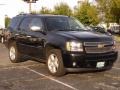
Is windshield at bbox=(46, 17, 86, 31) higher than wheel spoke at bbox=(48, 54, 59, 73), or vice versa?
windshield at bbox=(46, 17, 86, 31)

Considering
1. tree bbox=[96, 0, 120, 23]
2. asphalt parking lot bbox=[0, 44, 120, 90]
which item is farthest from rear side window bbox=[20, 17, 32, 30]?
tree bbox=[96, 0, 120, 23]

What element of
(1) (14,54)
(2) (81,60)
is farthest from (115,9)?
(2) (81,60)

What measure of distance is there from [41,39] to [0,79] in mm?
1808

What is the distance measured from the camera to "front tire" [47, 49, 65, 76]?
9826 millimetres

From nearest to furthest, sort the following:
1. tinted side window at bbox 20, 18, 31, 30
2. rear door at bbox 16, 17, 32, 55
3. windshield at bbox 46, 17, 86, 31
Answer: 1. windshield at bbox 46, 17, 86, 31
2. rear door at bbox 16, 17, 32, 55
3. tinted side window at bbox 20, 18, 31, 30

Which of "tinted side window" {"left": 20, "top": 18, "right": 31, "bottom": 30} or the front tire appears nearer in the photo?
the front tire

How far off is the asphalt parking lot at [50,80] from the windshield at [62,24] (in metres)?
1.39

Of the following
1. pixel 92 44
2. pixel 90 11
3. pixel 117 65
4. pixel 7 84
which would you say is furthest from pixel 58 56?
pixel 90 11

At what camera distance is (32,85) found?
8.97 metres

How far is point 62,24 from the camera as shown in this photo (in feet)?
36.8

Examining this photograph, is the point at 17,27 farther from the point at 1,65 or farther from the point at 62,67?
the point at 62,67

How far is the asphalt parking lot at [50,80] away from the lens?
8719 mm

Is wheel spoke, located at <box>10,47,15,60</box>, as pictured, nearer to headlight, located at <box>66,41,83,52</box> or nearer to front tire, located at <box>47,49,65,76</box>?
front tire, located at <box>47,49,65,76</box>

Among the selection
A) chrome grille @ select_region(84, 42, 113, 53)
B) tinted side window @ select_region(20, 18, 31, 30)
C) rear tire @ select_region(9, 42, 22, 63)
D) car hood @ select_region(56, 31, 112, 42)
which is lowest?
rear tire @ select_region(9, 42, 22, 63)
